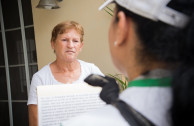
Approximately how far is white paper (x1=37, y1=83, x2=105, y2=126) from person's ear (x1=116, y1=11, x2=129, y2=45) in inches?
22.1

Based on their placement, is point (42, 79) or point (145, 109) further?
point (42, 79)

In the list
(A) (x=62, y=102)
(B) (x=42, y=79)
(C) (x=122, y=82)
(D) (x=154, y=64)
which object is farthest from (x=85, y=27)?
(D) (x=154, y=64)

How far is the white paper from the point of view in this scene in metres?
0.95

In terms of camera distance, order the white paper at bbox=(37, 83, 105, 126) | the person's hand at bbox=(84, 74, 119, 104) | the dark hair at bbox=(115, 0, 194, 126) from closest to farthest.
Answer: the dark hair at bbox=(115, 0, 194, 126)
the person's hand at bbox=(84, 74, 119, 104)
the white paper at bbox=(37, 83, 105, 126)

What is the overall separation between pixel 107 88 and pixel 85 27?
268 centimetres

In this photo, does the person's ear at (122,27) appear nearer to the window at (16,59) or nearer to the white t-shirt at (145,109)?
the white t-shirt at (145,109)

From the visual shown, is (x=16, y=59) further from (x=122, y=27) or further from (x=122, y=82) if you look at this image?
(x=122, y=27)

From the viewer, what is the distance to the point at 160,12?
426 mm

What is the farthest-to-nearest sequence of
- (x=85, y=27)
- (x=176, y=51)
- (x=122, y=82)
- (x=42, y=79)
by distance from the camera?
(x=85, y=27) < (x=122, y=82) < (x=42, y=79) < (x=176, y=51)

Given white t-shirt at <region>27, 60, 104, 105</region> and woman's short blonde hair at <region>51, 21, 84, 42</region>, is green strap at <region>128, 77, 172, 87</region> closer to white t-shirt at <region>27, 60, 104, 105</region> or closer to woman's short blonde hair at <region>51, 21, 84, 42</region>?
white t-shirt at <region>27, 60, 104, 105</region>

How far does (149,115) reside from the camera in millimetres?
448

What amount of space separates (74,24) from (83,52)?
160cm

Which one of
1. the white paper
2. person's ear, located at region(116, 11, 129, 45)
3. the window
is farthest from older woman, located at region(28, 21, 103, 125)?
the window

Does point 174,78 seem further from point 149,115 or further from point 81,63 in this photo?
point 81,63
